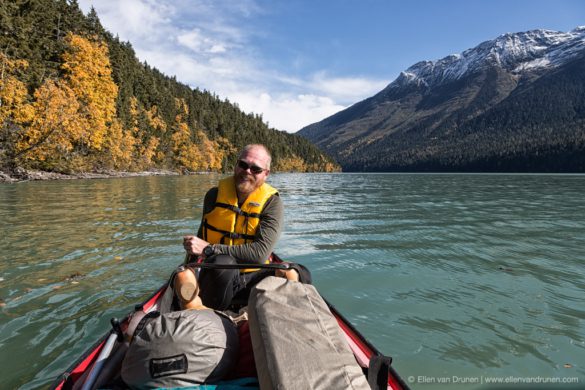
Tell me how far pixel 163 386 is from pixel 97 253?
717cm

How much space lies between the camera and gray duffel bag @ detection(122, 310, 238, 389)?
2.21 meters

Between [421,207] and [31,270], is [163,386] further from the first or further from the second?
[421,207]

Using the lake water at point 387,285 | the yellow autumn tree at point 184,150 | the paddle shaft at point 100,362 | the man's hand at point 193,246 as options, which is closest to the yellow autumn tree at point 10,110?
the lake water at point 387,285

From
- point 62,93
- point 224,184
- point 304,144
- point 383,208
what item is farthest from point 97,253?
point 304,144

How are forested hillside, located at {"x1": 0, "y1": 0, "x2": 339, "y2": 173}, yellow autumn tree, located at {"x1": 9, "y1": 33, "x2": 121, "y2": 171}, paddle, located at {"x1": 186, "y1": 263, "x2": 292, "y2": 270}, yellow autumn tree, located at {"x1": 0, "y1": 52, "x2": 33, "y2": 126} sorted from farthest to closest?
1. yellow autumn tree, located at {"x1": 9, "y1": 33, "x2": 121, "y2": 171}
2. forested hillside, located at {"x1": 0, "y1": 0, "x2": 339, "y2": 173}
3. yellow autumn tree, located at {"x1": 0, "y1": 52, "x2": 33, "y2": 126}
4. paddle, located at {"x1": 186, "y1": 263, "x2": 292, "y2": 270}

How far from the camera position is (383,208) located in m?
18.5

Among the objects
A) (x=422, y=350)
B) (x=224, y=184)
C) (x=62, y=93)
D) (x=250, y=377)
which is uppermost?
(x=62, y=93)

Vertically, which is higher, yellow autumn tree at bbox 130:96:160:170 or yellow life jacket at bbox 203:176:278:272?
yellow autumn tree at bbox 130:96:160:170

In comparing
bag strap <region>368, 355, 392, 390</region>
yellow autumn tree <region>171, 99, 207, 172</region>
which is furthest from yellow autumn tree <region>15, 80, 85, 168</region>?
yellow autumn tree <region>171, 99, 207, 172</region>

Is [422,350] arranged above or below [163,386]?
below

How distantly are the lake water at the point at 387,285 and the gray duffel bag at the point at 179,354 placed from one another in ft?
6.71

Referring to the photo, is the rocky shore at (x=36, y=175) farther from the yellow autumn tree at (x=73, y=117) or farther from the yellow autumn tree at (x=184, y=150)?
the yellow autumn tree at (x=184, y=150)

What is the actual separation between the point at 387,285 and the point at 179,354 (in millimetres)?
5341

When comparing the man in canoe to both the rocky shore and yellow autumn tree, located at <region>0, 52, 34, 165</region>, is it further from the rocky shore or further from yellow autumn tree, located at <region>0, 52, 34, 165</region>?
the rocky shore
